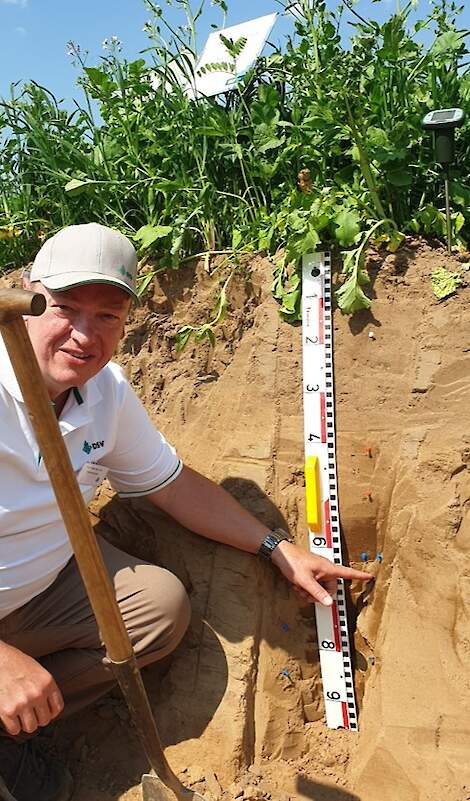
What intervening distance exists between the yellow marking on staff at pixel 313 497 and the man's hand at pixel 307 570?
13 centimetres

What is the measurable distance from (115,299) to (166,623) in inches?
48.3

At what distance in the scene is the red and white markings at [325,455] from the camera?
2.91 meters

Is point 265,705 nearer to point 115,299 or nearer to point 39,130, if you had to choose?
point 115,299

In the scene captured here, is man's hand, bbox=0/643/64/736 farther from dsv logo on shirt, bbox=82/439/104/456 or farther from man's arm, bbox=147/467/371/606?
man's arm, bbox=147/467/371/606

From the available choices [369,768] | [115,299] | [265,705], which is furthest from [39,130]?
[369,768]

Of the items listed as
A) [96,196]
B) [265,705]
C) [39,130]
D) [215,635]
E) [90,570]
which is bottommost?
[265,705]

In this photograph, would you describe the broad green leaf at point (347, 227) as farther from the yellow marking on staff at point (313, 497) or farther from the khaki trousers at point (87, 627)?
the khaki trousers at point (87, 627)

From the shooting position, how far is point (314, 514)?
301cm

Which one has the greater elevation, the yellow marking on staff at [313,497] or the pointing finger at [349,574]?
the yellow marking on staff at [313,497]

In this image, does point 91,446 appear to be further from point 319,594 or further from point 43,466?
point 319,594

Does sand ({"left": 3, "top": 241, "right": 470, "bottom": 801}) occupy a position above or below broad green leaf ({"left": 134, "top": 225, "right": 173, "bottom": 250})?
below

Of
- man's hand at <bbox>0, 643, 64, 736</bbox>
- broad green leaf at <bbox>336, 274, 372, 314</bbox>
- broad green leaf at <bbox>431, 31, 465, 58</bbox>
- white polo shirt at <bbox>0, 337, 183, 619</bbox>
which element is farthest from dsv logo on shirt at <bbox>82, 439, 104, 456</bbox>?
broad green leaf at <bbox>431, 31, 465, 58</bbox>

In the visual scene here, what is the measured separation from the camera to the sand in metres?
2.68

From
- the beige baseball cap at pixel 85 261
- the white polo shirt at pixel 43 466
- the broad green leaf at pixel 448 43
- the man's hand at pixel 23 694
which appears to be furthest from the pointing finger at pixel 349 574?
the broad green leaf at pixel 448 43
